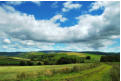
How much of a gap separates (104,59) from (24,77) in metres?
76.6

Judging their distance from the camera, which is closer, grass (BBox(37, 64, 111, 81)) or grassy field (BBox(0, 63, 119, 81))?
grass (BBox(37, 64, 111, 81))

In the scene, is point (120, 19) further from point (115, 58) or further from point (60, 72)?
point (115, 58)

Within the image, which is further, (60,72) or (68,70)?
(68,70)

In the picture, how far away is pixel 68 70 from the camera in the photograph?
20.8 metres

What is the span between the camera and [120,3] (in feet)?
32.9

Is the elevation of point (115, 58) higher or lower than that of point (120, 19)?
lower

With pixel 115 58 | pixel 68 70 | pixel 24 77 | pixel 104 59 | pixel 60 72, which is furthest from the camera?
pixel 104 59

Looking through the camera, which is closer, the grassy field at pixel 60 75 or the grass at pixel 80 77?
the grass at pixel 80 77

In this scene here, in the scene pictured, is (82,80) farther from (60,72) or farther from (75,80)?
(60,72)

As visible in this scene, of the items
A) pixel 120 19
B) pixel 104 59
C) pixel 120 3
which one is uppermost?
pixel 120 3

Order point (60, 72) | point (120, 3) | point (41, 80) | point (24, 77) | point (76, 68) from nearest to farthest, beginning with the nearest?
1. point (120, 3)
2. point (41, 80)
3. point (24, 77)
4. point (60, 72)
5. point (76, 68)

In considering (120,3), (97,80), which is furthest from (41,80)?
(120,3)

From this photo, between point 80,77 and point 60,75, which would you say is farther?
point 60,75

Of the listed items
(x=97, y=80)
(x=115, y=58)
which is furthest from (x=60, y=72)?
(x=115, y=58)
